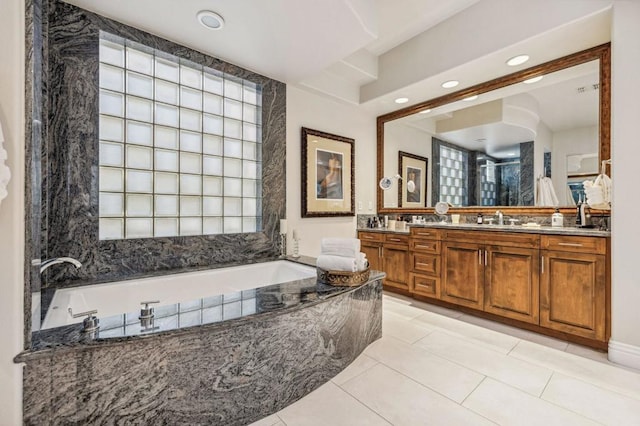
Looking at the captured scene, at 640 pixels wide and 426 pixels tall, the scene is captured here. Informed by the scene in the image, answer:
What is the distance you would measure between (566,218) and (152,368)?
3489 mm

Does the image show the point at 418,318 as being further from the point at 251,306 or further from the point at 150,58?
the point at 150,58

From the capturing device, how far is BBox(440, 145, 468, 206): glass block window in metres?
3.55

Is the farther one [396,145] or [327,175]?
[396,145]

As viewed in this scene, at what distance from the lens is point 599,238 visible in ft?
7.17

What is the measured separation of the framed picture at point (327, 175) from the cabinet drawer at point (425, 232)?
91 cm

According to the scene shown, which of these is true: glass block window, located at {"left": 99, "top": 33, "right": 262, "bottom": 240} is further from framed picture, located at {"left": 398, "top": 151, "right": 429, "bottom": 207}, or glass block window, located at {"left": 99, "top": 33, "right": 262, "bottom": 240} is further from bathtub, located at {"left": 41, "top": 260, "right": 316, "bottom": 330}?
framed picture, located at {"left": 398, "top": 151, "right": 429, "bottom": 207}

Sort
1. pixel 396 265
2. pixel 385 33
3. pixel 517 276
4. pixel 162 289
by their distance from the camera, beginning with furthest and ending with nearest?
pixel 396 265 < pixel 385 33 < pixel 517 276 < pixel 162 289

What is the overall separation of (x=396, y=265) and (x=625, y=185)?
2174mm

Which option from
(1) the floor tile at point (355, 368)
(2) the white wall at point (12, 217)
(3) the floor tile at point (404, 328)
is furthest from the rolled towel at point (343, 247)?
(2) the white wall at point (12, 217)

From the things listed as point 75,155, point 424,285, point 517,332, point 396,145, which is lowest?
point 517,332

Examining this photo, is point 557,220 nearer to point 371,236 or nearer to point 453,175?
point 453,175

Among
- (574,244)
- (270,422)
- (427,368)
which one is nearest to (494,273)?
(574,244)

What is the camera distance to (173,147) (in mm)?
2518

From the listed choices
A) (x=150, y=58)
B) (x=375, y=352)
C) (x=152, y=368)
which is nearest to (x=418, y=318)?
(x=375, y=352)
